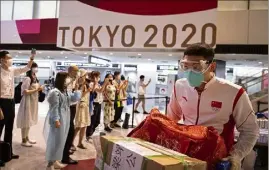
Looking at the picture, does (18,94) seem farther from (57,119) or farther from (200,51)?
(200,51)

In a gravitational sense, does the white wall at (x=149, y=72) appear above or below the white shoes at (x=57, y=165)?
above

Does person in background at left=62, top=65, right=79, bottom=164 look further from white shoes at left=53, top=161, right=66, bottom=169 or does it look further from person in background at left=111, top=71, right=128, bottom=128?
person in background at left=111, top=71, right=128, bottom=128

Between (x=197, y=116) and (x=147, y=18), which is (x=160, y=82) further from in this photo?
(x=197, y=116)

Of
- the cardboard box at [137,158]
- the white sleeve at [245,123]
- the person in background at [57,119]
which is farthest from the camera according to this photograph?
the person in background at [57,119]

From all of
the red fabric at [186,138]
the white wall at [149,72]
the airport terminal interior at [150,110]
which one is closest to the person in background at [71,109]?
the airport terminal interior at [150,110]

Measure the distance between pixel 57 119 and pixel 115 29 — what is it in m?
1.27

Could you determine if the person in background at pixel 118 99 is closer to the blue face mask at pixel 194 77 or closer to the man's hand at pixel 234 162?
the blue face mask at pixel 194 77

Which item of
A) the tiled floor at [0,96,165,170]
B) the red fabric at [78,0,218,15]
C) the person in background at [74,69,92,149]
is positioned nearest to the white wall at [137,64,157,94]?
the tiled floor at [0,96,165,170]

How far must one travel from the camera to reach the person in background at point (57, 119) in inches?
132

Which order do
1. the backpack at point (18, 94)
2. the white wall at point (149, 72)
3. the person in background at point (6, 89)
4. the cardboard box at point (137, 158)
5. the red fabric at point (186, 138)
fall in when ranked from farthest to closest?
1. the white wall at point (149, 72)
2. the backpack at point (18, 94)
3. the person in background at point (6, 89)
4. the red fabric at point (186, 138)
5. the cardboard box at point (137, 158)

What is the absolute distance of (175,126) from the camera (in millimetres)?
1383

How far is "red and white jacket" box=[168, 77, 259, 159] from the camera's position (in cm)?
149

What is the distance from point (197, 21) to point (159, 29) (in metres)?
0.43

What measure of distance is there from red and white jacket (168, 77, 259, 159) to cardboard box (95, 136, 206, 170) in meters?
0.48
